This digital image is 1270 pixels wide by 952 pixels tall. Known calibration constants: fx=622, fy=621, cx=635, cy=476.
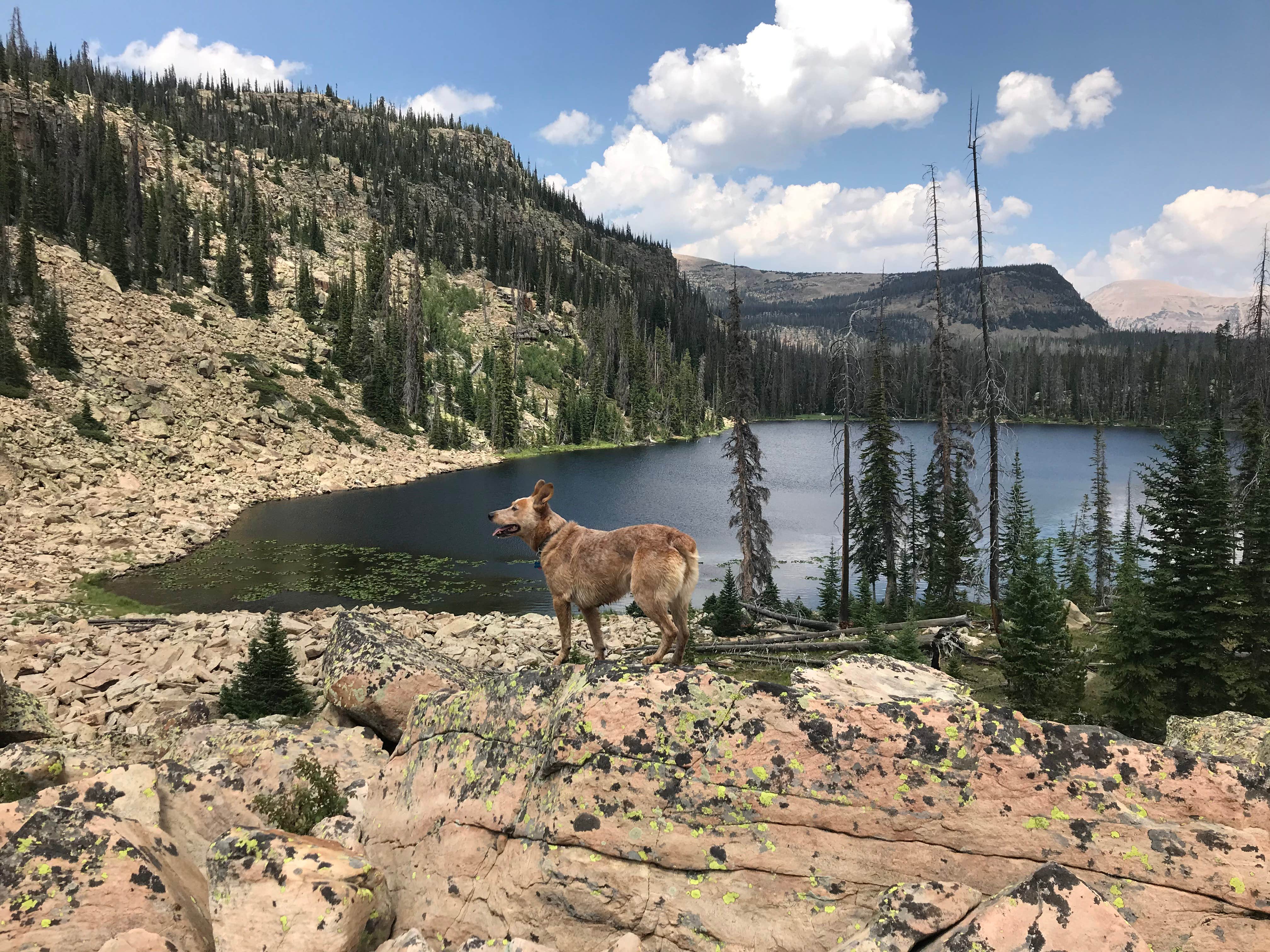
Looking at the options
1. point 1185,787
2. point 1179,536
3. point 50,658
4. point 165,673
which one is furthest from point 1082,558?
point 50,658

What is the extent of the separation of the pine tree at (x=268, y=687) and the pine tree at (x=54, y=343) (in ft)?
150

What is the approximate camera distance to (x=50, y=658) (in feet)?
53.4

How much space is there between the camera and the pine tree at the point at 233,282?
232 feet

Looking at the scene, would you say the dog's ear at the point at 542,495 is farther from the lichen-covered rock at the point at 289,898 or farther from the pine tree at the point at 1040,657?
the pine tree at the point at 1040,657

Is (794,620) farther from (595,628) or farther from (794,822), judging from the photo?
(794,822)

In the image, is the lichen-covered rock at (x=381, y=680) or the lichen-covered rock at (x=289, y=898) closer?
the lichen-covered rock at (x=289, y=898)

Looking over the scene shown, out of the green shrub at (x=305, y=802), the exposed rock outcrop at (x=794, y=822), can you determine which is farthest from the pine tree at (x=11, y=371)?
the exposed rock outcrop at (x=794, y=822)

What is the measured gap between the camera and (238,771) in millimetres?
6668

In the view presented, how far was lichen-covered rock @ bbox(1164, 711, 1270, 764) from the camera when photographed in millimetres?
7586

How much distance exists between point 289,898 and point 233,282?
84864mm

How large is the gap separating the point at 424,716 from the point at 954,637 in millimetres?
19216

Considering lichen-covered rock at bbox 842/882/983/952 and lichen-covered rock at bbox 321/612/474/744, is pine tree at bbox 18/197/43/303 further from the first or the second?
lichen-covered rock at bbox 842/882/983/952

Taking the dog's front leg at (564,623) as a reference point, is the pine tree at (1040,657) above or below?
below

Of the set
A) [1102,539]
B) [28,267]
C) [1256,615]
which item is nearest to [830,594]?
[1256,615]
